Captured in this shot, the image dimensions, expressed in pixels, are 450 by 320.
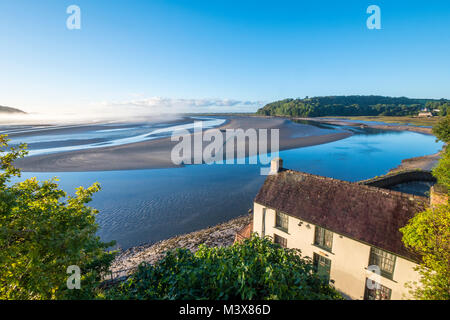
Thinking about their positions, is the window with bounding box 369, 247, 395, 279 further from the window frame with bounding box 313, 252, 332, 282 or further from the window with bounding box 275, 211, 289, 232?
the window with bounding box 275, 211, 289, 232

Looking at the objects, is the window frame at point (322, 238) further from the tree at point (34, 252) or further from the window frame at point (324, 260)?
the tree at point (34, 252)

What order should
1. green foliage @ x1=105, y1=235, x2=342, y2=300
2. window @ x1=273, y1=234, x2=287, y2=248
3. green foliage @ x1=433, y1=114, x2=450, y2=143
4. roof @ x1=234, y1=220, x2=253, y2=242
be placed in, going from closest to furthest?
green foliage @ x1=105, y1=235, x2=342, y2=300 → window @ x1=273, y1=234, x2=287, y2=248 → roof @ x1=234, y1=220, x2=253, y2=242 → green foliage @ x1=433, y1=114, x2=450, y2=143

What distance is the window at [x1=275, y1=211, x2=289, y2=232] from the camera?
1504 centimetres

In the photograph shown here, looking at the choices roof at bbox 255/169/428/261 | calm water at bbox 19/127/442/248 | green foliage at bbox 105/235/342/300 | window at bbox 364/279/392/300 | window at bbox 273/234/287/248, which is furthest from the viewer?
calm water at bbox 19/127/442/248

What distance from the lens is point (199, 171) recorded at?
37.7 metres

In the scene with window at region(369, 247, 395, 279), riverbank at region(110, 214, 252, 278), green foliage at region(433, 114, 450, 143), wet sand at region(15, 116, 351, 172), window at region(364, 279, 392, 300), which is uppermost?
green foliage at region(433, 114, 450, 143)

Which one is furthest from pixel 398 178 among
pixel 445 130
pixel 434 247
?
pixel 434 247

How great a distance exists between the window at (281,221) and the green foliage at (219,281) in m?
7.62

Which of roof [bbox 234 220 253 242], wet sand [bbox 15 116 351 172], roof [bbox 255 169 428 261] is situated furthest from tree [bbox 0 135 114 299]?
wet sand [bbox 15 116 351 172]

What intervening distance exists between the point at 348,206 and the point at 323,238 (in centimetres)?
257

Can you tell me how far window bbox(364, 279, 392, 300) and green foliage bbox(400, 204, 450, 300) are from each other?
3.00 m
